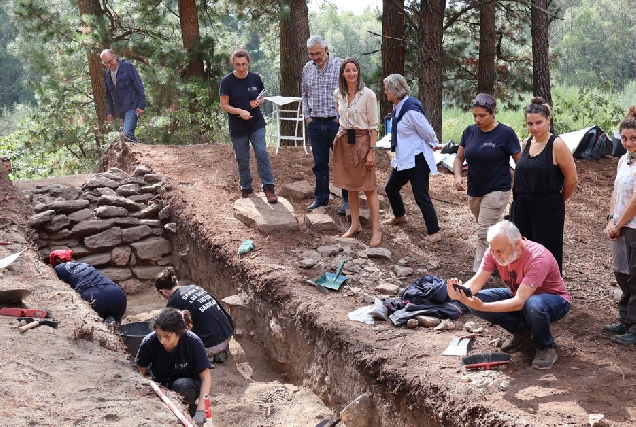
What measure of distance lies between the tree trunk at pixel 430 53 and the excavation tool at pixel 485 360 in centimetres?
747

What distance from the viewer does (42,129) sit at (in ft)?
55.3

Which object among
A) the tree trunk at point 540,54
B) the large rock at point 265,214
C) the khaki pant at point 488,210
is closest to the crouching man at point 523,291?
the khaki pant at point 488,210

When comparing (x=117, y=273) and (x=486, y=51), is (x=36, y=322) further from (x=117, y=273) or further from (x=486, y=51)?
(x=486, y=51)

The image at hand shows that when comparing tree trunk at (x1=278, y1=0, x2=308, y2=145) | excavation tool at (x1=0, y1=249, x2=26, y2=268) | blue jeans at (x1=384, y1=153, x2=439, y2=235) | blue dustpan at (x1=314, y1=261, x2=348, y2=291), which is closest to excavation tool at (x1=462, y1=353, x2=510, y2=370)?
blue dustpan at (x1=314, y1=261, x2=348, y2=291)

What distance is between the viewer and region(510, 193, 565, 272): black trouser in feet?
18.3

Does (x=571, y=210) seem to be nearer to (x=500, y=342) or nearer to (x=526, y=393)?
(x=500, y=342)

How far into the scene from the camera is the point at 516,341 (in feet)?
16.8

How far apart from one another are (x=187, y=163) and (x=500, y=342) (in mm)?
6726

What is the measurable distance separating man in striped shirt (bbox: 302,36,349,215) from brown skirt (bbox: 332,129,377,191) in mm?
478

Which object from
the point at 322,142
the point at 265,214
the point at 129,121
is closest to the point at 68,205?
the point at 129,121

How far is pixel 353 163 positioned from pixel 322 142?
0.77m

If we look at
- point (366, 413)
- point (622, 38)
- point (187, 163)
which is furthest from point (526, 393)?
point (622, 38)

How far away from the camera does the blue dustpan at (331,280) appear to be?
22.5ft

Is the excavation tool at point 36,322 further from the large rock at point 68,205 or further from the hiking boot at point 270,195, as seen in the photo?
the large rock at point 68,205
